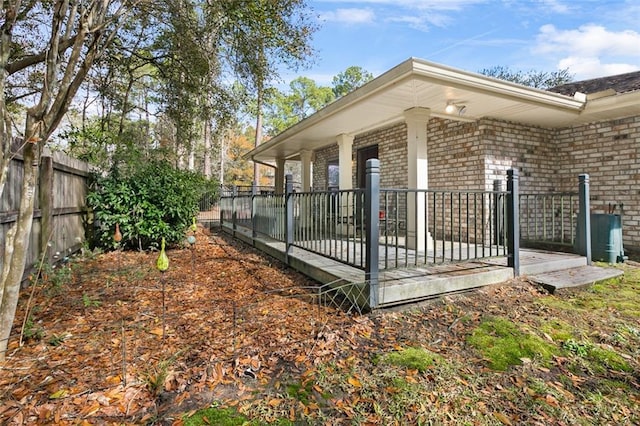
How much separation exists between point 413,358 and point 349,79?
3510 cm

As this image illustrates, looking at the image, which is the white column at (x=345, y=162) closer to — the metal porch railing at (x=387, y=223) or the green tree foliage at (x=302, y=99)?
the metal porch railing at (x=387, y=223)

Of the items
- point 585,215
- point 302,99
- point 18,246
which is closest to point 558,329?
point 585,215

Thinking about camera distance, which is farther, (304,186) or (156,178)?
(304,186)

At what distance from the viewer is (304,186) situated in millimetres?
9586

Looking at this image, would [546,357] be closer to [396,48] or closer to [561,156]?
[561,156]

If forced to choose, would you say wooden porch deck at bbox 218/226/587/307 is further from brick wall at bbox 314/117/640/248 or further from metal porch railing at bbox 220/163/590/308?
brick wall at bbox 314/117/640/248

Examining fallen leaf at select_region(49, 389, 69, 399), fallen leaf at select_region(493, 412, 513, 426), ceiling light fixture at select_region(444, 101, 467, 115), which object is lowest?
fallen leaf at select_region(493, 412, 513, 426)

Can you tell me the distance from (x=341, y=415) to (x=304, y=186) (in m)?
8.07

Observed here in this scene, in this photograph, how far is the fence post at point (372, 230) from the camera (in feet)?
9.50

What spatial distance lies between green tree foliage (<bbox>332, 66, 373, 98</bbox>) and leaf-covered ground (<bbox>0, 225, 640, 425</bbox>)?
33.1 m

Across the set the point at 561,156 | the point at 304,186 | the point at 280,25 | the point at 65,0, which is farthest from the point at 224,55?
the point at 561,156

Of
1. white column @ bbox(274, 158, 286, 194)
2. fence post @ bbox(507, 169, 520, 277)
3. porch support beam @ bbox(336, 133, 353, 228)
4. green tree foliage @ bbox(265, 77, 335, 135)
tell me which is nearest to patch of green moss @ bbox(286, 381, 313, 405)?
fence post @ bbox(507, 169, 520, 277)

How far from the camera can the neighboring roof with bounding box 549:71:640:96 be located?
607 cm

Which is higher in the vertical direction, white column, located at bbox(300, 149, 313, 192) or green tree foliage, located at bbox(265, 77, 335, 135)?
green tree foliage, located at bbox(265, 77, 335, 135)
